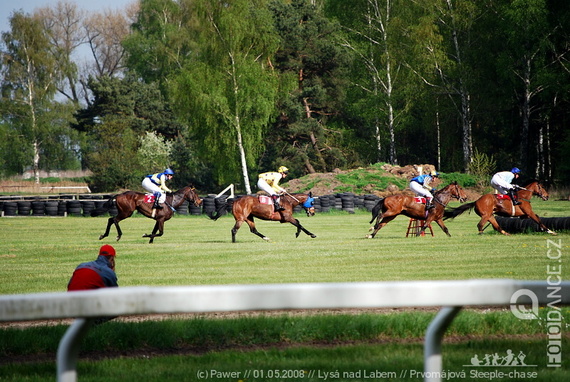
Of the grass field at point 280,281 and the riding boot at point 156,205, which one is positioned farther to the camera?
the riding boot at point 156,205

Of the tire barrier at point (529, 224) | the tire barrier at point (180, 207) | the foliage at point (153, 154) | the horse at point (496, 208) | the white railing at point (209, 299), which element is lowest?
the tire barrier at point (180, 207)

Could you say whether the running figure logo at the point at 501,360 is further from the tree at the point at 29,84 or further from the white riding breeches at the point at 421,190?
the tree at the point at 29,84

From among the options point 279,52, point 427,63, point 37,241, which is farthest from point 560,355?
point 279,52

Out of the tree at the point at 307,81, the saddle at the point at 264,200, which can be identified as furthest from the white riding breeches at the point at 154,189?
the tree at the point at 307,81

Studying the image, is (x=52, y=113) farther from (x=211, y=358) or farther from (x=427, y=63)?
(x=211, y=358)

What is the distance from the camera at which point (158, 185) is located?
24969mm

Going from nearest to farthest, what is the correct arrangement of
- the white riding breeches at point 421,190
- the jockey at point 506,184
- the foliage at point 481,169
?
1. the jockey at point 506,184
2. the white riding breeches at point 421,190
3. the foliage at point 481,169

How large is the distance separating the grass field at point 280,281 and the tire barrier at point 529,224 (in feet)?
1.76

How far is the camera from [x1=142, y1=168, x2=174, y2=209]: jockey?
23.6 meters

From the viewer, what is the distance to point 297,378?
506 centimetres

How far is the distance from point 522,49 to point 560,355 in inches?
1598

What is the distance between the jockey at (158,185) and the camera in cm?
2358

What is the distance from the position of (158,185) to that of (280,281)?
1354cm

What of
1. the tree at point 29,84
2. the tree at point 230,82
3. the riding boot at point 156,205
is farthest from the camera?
the tree at point 29,84
